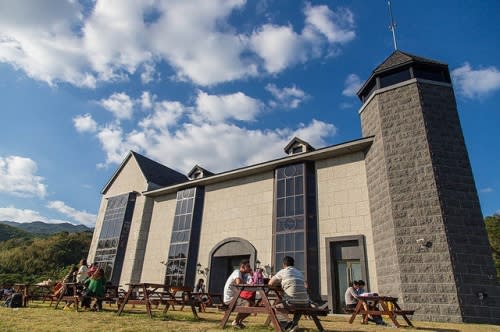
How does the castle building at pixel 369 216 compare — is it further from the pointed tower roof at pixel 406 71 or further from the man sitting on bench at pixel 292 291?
the man sitting on bench at pixel 292 291

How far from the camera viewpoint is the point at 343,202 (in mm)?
14062

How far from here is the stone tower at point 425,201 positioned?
33.1 feet

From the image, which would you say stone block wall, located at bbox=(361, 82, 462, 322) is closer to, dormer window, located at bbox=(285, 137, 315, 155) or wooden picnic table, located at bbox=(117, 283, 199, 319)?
dormer window, located at bbox=(285, 137, 315, 155)

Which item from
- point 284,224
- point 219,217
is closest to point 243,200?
point 219,217

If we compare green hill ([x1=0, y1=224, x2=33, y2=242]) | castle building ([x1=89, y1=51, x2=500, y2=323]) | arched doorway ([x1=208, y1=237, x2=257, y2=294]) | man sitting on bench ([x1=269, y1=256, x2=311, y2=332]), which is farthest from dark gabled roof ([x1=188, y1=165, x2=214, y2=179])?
green hill ([x1=0, y1=224, x2=33, y2=242])

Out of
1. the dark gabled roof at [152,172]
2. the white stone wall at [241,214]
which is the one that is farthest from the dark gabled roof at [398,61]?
the dark gabled roof at [152,172]

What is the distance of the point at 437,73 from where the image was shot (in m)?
13.6

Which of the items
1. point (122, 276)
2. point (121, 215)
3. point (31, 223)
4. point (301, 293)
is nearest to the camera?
point (301, 293)

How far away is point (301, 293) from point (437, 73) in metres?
12.7

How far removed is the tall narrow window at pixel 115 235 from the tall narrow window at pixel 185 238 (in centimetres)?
463

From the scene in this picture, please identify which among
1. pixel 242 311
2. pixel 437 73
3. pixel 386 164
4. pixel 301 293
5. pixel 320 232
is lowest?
pixel 242 311

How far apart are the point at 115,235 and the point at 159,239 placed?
13.2 ft

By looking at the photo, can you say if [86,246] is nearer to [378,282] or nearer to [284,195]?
[284,195]

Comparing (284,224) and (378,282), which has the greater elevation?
(284,224)
